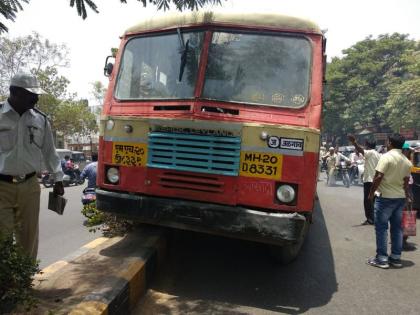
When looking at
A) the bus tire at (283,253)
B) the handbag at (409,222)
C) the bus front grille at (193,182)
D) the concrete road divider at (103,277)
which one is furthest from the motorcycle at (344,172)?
the bus front grille at (193,182)

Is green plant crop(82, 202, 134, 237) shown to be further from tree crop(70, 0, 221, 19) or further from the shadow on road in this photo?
tree crop(70, 0, 221, 19)

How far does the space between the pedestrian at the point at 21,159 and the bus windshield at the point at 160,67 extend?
135 centimetres

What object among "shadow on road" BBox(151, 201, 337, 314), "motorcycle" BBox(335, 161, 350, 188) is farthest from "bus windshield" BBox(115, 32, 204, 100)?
"motorcycle" BBox(335, 161, 350, 188)

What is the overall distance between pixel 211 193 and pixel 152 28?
198 cm

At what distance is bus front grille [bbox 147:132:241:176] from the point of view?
4.02 m

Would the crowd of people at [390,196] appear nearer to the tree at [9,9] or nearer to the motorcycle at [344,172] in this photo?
the tree at [9,9]

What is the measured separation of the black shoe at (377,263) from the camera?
207 inches

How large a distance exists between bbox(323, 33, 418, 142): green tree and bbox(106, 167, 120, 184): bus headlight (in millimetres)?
31163

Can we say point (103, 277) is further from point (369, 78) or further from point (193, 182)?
point (369, 78)

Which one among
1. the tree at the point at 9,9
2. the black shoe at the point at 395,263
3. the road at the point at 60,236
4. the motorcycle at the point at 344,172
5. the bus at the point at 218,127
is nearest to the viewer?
the tree at the point at 9,9

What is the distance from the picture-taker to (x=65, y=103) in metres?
34.3

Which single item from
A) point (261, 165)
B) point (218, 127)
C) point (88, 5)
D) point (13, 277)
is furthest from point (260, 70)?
point (13, 277)

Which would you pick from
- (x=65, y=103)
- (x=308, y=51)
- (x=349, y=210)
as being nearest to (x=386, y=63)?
(x=65, y=103)

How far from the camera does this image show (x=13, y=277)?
8.52ft
